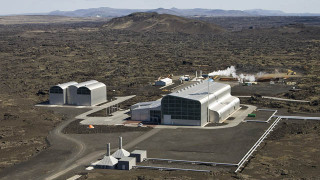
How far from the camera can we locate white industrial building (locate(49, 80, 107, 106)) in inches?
4318

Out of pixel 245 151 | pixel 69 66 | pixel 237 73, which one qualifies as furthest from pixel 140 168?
pixel 69 66

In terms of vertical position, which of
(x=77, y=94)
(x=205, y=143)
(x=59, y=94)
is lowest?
(x=205, y=143)

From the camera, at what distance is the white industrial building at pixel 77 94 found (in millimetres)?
109688

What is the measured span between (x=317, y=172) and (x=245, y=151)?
41.1ft

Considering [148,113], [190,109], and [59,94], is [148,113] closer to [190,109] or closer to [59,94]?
[190,109]

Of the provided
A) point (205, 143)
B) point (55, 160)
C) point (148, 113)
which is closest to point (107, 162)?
point (55, 160)

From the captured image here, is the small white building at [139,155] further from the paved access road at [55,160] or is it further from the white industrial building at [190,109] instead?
the white industrial building at [190,109]

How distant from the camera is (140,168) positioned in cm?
6506

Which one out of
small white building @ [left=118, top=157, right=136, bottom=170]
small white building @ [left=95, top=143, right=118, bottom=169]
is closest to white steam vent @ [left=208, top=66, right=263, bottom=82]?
small white building @ [left=118, top=157, right=136, bottom=170]

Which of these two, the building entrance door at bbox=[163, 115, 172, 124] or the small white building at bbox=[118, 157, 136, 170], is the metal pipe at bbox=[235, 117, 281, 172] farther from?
the building entrance door at bbox=[163, 115, 172, 124]

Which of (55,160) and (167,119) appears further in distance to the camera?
(167,119)

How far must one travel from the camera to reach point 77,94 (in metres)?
110

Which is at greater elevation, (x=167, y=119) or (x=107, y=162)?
(x=167, y=119)

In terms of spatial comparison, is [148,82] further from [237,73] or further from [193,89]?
[193,89]
